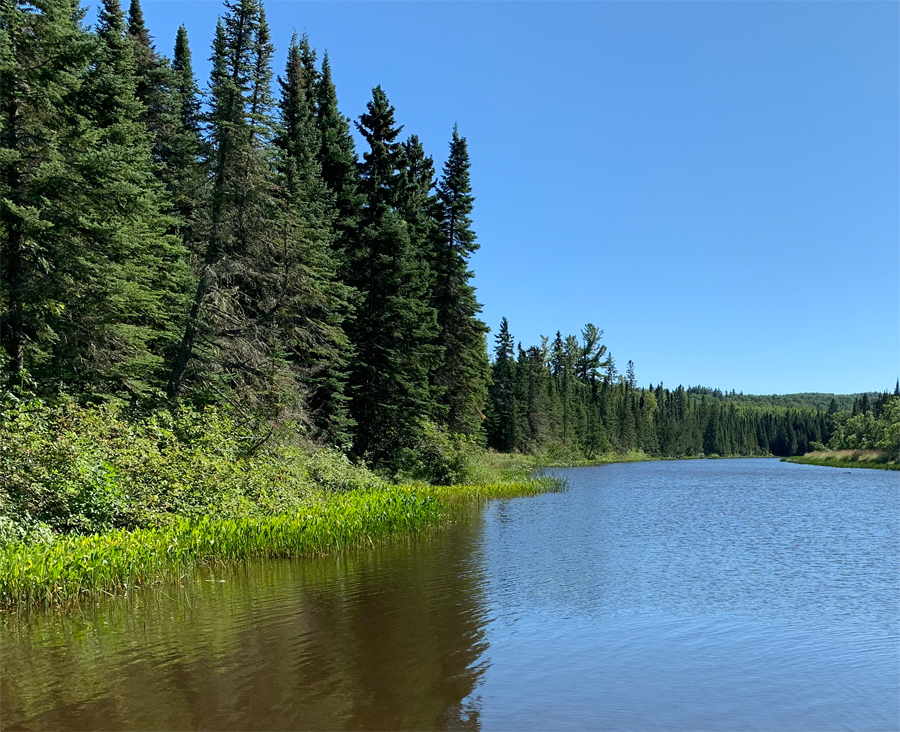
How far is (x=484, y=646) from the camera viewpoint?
33.7 ft

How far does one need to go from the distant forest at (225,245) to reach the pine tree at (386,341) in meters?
0.10

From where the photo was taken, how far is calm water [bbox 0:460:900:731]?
7746mm

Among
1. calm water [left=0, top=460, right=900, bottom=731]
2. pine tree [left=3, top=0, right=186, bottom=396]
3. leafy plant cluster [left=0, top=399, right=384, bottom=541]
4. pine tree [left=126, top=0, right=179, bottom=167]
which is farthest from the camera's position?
pine tree [left=126, top=0, right=179, bottom=167]

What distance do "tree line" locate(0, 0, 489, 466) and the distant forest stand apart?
75mm

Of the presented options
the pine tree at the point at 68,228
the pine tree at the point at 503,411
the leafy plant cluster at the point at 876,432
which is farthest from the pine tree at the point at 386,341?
the leafy plant cluster at the point at 876,432

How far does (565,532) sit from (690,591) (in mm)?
8449

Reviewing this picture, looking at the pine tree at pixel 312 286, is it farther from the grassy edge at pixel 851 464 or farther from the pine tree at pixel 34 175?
the grassy edge at pixel 851 464

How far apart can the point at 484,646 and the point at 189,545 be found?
7104 mm

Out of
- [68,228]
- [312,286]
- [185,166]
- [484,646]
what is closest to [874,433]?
[312,286]

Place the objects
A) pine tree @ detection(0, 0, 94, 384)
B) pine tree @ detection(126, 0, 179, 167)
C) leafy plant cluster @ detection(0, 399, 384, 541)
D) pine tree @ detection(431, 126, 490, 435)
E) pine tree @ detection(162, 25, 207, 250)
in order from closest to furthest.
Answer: leafy plant cluster @ detection(0, 399, 384, 541) → pine tree @ detection(0, 0, 94, 384) → pine tree @ detection(162, 25, 207, 250) → pine tree @ detection(126, 0, 179, 167) → pine tree @ detection(431, 126, 490, 435)

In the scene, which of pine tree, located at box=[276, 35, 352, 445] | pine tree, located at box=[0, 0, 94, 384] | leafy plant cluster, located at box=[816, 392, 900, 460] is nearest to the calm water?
pine tree, located at box=[0, 0, 94, 384]

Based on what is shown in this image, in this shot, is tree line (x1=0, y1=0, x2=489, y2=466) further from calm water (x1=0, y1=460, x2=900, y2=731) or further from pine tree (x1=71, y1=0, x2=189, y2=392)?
calm water (x1=0, y1=460, x2=900, y2=731)

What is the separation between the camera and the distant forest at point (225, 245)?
18.3 meters

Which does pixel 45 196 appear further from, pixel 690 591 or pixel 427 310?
pixel 427 310
